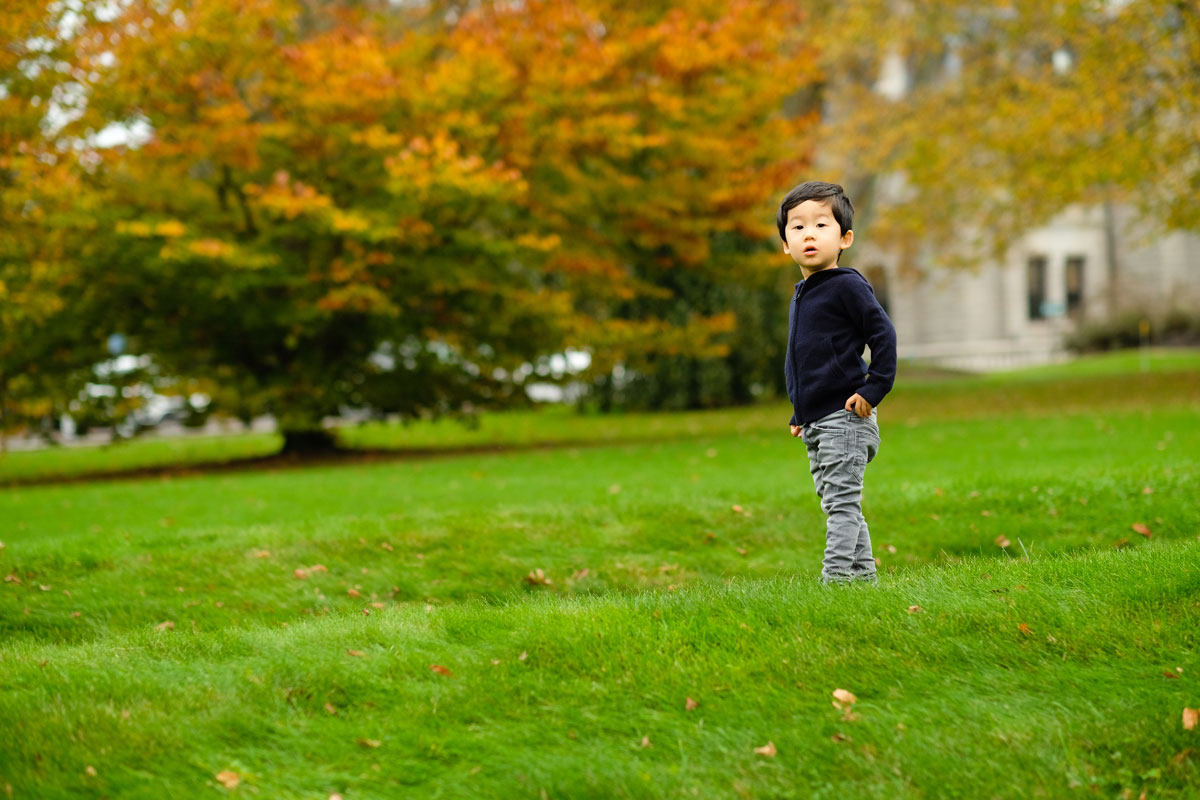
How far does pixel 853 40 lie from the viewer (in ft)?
73.3

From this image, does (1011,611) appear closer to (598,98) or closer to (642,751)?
(642,751)

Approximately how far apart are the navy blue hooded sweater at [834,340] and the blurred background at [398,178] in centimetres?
865

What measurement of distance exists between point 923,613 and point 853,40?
64.4 ft

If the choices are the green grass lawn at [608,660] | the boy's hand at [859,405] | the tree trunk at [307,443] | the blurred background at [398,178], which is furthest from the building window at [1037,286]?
the boy's hand at [859,405]

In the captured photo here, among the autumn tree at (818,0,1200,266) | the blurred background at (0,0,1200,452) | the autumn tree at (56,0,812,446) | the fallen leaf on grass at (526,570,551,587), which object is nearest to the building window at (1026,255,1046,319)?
the autumn tree at (818,0,1200,266)

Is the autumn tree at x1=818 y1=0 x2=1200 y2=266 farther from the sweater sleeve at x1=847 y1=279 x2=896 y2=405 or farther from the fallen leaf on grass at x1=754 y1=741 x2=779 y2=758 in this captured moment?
the fallen leaf on grass at x1=754 y1=741 x2=779 y2=758

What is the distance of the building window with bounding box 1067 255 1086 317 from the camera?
154 ft

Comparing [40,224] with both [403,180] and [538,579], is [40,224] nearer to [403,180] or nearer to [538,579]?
[403,180]

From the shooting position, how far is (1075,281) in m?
47.0

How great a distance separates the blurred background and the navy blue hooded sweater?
865 cm

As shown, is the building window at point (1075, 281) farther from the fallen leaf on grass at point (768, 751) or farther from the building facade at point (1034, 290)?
the fallen leaf on grass at point (768, 751)

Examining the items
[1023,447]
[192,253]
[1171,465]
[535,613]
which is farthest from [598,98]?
[535,613]

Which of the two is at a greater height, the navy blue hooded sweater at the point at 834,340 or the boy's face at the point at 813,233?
the boy's face at the point at 813,233

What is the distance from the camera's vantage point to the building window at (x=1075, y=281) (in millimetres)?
46875
